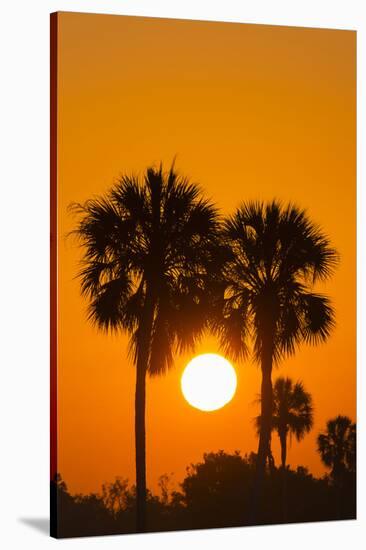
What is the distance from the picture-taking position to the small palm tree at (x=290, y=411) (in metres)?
14.9

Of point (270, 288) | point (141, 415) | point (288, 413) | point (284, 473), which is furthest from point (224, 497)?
point (270, 288)

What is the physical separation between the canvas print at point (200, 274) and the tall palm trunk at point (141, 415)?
0.01m

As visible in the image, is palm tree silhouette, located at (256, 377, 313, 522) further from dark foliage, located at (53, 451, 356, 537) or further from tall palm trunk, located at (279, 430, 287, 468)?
dark foliage, located at (53, 451, 356, 537)

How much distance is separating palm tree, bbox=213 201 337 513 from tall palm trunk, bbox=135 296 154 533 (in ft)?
2.21

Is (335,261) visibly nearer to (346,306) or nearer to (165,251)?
(346,306)

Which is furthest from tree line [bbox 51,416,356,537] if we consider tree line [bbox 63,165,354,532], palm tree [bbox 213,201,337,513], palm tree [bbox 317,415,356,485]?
palm tree [bbox 213,201,337,513]

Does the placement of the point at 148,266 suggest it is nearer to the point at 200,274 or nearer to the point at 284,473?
the point at 200,274

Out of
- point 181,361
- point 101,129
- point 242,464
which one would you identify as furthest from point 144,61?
point 242,464

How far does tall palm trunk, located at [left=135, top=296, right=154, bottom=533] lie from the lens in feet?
47.0

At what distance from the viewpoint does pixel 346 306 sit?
596 inches

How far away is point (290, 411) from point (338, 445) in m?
0.59

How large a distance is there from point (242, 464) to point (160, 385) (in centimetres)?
107

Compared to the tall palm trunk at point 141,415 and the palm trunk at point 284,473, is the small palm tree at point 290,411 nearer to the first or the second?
the palm trunk at point 284,473

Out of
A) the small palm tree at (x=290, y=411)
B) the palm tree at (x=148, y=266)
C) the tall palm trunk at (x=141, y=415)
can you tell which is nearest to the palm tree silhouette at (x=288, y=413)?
the small palm tree at (x=290, y=411)
